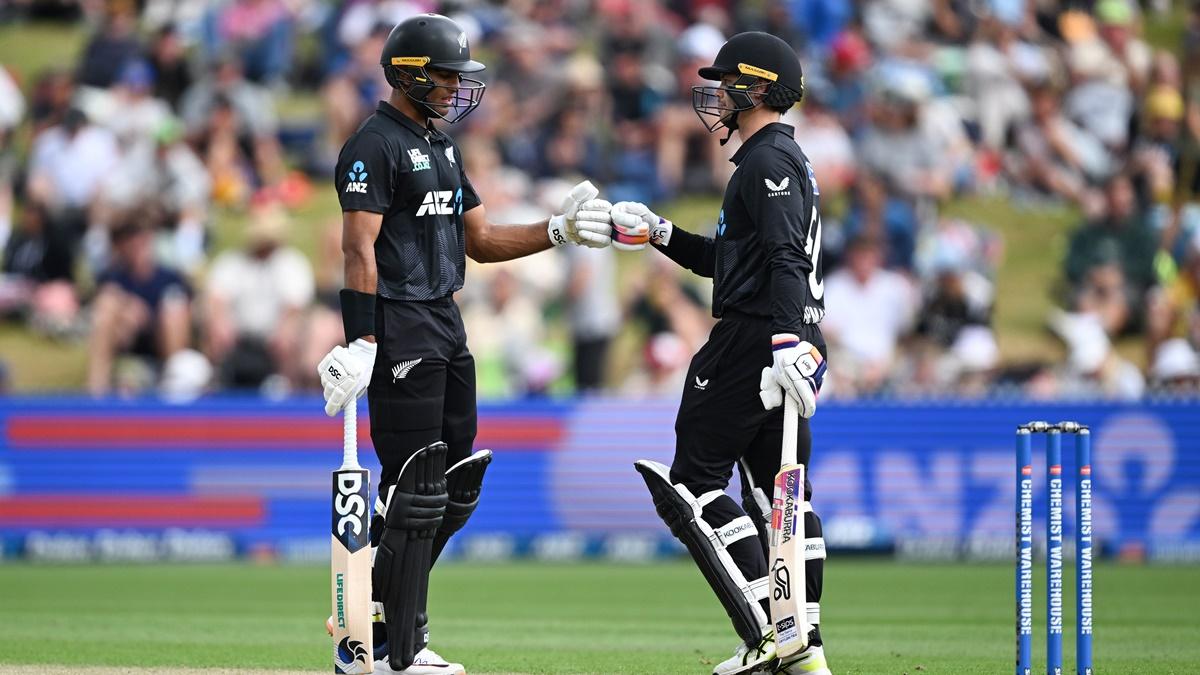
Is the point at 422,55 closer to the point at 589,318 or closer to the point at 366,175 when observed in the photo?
the point at 366,175

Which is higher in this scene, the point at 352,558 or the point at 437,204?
the point at 437,204

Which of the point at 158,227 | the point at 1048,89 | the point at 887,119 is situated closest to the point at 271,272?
the point at 158,227

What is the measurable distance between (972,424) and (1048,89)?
218 inches

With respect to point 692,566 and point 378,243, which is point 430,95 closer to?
point 378,243

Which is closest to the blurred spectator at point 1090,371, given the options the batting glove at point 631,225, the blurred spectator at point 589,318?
the blurred spectator at point 589,318

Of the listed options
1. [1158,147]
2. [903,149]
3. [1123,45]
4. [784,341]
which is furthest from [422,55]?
[1123,45]

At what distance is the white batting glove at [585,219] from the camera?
699 centimetres

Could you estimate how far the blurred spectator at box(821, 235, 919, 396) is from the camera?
14766mm

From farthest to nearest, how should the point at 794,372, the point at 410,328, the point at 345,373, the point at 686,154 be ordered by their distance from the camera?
the point at 686,154, the point at 410,328, the point at 345,373, the point at 794,372

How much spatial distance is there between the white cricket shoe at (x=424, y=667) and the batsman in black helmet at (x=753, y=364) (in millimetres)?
1038

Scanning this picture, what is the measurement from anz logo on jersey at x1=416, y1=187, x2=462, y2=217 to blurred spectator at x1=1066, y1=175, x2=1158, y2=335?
965 cm

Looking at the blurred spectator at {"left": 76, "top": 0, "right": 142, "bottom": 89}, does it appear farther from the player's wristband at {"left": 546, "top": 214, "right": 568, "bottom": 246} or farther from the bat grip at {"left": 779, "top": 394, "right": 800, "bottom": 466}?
the bat grip at {"left": 779, "top": 394, "right": 800, "bottom": 466}

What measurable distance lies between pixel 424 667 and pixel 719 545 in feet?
4.11

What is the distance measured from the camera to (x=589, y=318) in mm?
14781
